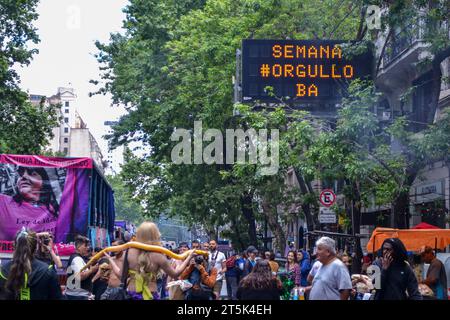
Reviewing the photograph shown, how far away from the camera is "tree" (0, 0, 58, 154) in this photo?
1319 inches

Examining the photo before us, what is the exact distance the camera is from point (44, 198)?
14.9 metres

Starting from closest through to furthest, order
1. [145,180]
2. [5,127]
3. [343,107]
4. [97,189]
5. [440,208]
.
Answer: [97,189] < [343,107] < [440,208] < [5,127] < [145,180]

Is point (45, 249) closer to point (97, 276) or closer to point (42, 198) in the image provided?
point (97, 276)

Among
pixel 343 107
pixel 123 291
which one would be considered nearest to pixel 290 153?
pixel 343 107

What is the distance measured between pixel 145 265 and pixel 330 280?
188 cm

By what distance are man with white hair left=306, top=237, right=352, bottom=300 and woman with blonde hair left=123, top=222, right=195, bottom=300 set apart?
153 centimetres

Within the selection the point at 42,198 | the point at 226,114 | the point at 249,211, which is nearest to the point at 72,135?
the point at 249,211

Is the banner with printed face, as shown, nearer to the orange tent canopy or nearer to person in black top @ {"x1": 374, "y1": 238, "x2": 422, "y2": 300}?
the orange tent canopy

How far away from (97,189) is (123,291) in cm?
910

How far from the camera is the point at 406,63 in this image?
28359 millimetres

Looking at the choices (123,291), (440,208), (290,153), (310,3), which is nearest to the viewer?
(123,291)

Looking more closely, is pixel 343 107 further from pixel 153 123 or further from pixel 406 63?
pixel 153 123
